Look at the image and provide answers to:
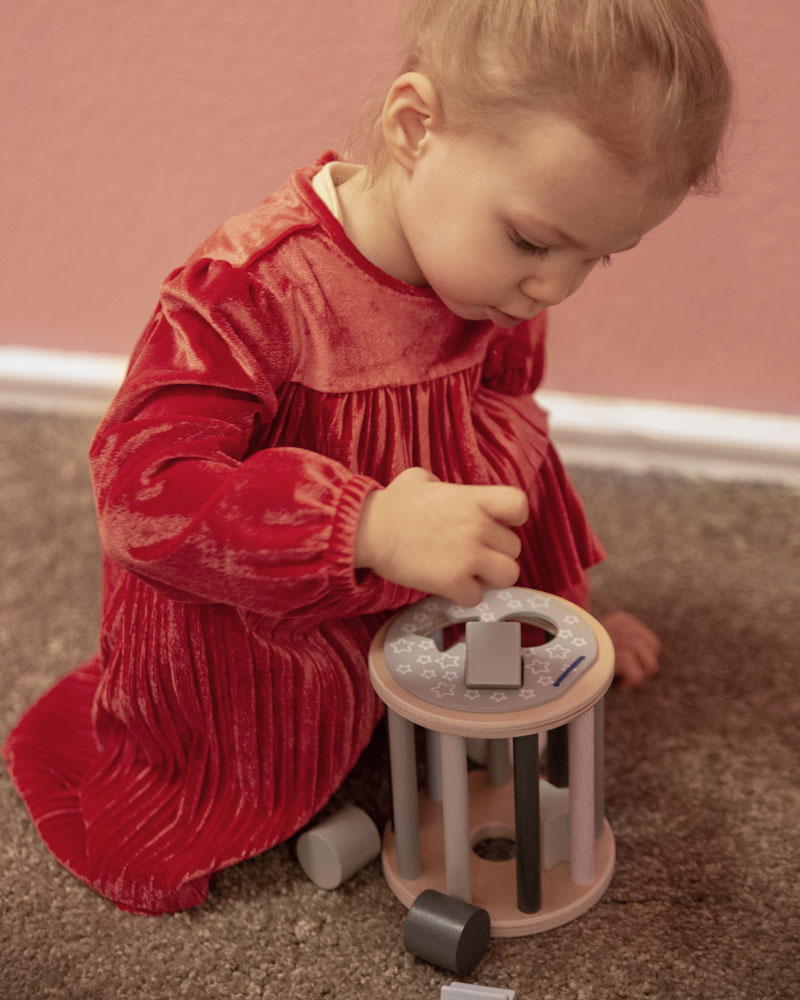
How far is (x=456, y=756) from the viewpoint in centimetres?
70

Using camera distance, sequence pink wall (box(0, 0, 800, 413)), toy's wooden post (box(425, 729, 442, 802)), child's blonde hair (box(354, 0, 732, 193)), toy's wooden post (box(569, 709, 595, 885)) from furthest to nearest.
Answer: pink wall (box(0, 0, 800, 413)) < toy's wooden post (box(425, 729, 442, 802)) < toy's wooden post (box(569, 709, 595, 885)) < child's blonde hair (box(354, 0, 732, 193))

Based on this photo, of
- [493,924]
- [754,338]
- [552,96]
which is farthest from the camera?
[754,338]

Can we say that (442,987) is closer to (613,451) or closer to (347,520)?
(347,520)

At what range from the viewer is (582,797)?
0.74 metres

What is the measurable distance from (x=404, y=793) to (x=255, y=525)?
218 millimetres

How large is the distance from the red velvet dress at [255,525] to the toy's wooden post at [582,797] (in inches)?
5.6

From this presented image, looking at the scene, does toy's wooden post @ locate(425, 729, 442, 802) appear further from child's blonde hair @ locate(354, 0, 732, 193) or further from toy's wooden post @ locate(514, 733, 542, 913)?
child's blonde hair @ locate(354, 0, 732, 193)

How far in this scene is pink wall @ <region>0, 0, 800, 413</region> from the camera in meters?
1.19

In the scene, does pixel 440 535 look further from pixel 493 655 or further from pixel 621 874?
pixel 621 874

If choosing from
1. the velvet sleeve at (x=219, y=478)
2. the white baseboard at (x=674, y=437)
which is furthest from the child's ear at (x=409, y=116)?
the white baseboard at (x=674, y=437)

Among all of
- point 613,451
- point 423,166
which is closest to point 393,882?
point 423,166

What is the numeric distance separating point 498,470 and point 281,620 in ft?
0.61

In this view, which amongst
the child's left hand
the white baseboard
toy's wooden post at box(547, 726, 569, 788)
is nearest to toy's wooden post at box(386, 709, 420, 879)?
toy's wooden post at box(547, 726, 569, 788)

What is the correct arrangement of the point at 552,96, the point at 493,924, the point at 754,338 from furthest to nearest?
the point at 754,338
the point at 493,924
the point at 552,96
